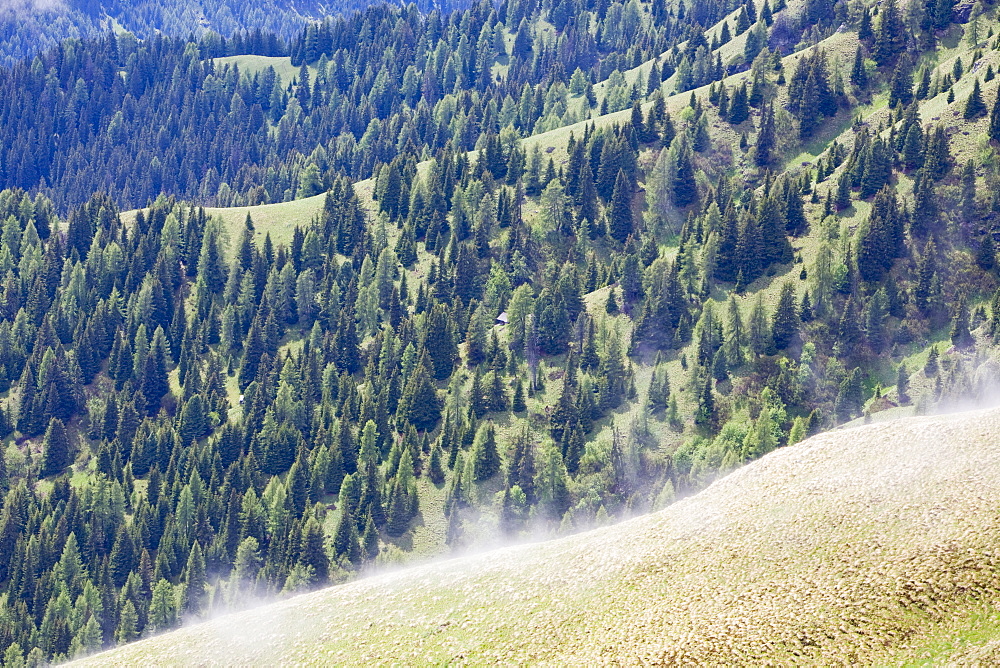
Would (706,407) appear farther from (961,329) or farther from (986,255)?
Result: (986,255)

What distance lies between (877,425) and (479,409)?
381ft

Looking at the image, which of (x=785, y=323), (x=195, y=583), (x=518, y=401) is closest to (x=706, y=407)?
(x=785, y=323)

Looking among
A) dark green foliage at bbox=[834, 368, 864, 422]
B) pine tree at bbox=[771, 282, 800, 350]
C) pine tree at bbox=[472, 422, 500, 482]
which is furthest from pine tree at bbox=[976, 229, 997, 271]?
pine tree at bbox=[472, 422, 500, 482]

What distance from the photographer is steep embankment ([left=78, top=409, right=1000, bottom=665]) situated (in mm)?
58094

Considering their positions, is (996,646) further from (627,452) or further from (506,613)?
(627,452)

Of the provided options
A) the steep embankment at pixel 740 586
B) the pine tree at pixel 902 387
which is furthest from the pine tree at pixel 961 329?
the steep embankment at pixel 740 586

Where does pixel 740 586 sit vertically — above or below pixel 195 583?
below

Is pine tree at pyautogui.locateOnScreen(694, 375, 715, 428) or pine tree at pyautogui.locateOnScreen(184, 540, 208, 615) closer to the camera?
pine tree at pyautogui.locateOnScreen(694, 375, 715, 428)

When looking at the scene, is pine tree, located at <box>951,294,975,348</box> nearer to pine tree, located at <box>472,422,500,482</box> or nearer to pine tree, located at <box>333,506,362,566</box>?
pine tree, located at <box>472,422,500,482</box>

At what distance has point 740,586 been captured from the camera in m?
64.3

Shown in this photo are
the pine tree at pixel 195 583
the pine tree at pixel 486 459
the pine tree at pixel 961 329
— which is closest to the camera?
the pine tree at pixel 961 329

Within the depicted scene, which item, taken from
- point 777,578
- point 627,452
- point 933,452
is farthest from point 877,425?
point 627,452

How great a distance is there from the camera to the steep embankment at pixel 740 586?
191 ft

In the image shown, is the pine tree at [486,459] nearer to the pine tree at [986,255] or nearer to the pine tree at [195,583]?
the pine tree at [195,583]
